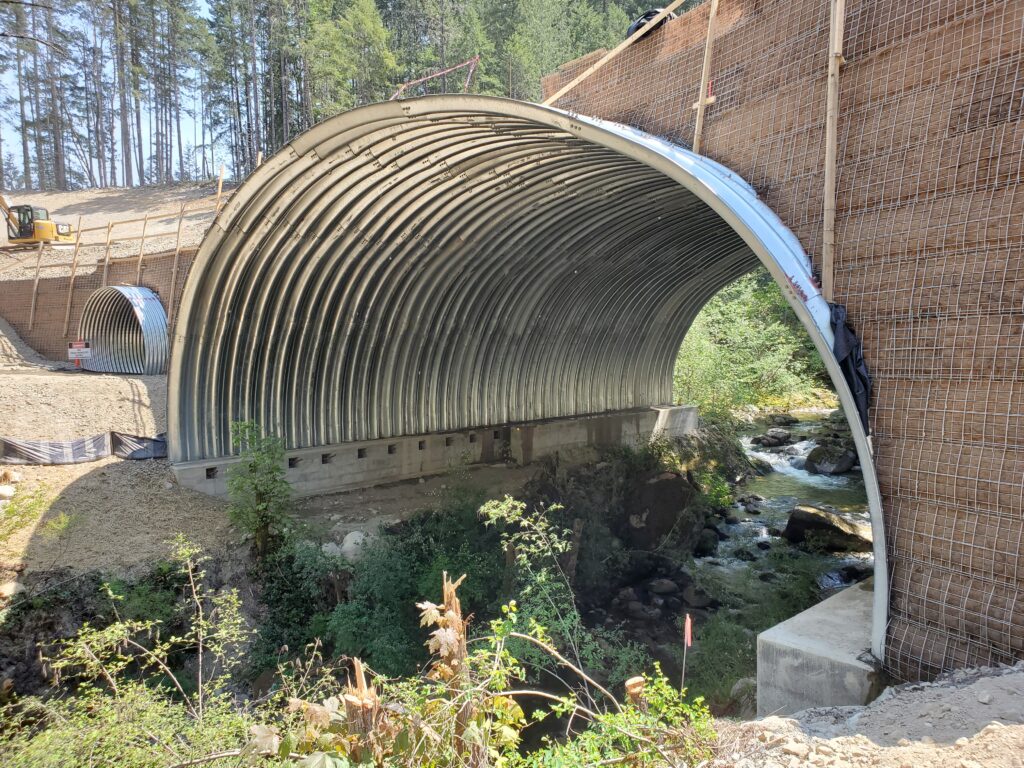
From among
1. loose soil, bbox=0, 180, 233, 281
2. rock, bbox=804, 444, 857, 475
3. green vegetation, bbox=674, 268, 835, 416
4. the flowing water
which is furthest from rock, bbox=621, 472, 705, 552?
loose soil, bbox=0, 180, 233, 281

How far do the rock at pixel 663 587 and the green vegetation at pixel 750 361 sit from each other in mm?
9924

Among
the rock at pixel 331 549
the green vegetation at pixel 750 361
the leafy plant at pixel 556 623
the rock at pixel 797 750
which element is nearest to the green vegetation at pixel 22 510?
the rock at pixel 331 549

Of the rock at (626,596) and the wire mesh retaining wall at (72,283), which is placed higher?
the wire mesh retaining wall at (72,283)

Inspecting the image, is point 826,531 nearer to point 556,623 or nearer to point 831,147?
point 556,623

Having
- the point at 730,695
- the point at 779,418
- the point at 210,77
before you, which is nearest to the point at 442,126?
the point at 730,695

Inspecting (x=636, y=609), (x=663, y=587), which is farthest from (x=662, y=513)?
(x=636, y=609)

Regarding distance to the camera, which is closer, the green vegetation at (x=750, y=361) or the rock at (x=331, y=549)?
the rock at (x=331, y=549)

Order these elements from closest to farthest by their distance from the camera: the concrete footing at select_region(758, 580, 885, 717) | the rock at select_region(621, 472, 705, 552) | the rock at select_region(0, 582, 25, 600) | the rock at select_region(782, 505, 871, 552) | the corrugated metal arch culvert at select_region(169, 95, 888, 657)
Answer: the concrete footing at select_region(758, 580, 885, 717) < the rock at select_region(0, 582, 25, 600) < the corrugated metal arch culvert at select_region(169, 95, 888, 657) < the rock at select_region(782, 505, 871, 552) < the rock at select_region(621, 472, 705, 552)

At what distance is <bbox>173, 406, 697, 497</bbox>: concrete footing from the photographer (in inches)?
571

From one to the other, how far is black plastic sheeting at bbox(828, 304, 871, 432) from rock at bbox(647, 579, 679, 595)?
808 cm

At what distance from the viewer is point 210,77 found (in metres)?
44.2

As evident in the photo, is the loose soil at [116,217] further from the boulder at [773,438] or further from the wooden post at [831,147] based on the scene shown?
the wooden post at [831,147]

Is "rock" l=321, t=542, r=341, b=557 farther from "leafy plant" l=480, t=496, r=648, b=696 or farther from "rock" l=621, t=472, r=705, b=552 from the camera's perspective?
"rock" l=621, t=472, r=705, b=552

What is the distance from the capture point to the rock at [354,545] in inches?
463
